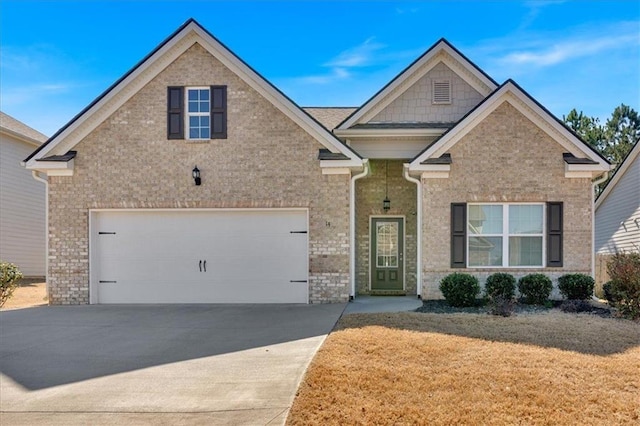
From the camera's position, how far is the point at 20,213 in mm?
20062

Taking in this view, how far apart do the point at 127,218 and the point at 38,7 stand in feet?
23.0

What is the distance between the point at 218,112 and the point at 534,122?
827 cm

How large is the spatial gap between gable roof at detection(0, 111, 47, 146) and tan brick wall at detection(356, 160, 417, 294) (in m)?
15.9

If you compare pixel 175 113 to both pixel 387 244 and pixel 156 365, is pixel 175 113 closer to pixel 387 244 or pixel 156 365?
pixel 387 244

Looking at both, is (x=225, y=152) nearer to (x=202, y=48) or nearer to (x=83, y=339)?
(x=202, y=48)

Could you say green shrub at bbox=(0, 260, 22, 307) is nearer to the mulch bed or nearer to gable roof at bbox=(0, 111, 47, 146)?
gable roof at bbox=(0, 111, 47, 146)

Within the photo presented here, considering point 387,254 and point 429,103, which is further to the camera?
point 429,103

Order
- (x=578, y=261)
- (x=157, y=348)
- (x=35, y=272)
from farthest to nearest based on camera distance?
(x=35, y=272) → (x=578, y=261) → (x=157, y=348)

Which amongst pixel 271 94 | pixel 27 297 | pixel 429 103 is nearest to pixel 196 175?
pixel 271 94

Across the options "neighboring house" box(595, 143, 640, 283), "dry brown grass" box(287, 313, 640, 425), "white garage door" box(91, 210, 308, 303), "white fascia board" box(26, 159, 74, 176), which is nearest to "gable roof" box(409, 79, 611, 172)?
"white garage door" box(91, 210, 308, 303)

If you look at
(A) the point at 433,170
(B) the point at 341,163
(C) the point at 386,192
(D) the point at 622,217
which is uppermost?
(B) the point at 341,163

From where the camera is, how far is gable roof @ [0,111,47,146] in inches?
784

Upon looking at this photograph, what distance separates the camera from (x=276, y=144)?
39.4 ft

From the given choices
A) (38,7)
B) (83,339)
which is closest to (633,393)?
(83,339)
